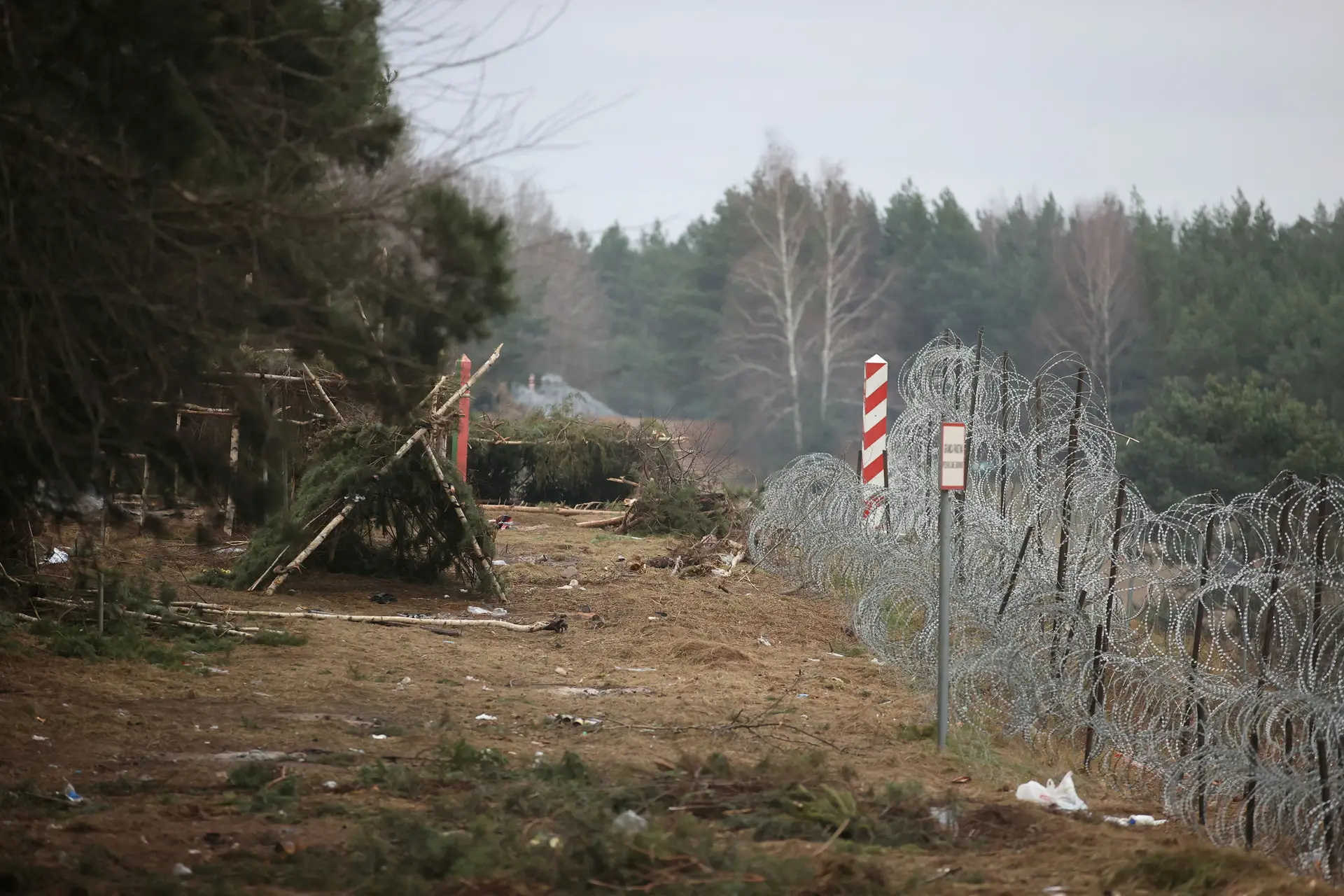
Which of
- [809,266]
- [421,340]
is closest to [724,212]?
[809,266]

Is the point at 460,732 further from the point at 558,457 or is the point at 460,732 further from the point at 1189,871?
the point at 558,457

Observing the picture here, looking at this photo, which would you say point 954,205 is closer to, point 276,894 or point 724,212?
point 724,212

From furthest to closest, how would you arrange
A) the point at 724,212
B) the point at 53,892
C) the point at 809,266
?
the point at 724,212
the point at 809,266
the point at 53,892

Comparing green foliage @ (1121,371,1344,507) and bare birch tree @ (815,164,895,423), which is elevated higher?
bare birch tree @ (815,164,895,423)

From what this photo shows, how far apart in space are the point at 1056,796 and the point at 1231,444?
2318 cm

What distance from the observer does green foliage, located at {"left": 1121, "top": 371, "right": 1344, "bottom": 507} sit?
26.9 metres

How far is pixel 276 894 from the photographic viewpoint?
4887 millimetres

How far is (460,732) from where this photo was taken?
7863 mm

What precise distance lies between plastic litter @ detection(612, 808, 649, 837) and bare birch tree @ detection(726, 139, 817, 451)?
46.8 meters

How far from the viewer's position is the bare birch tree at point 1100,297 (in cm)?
4769

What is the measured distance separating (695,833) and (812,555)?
955 cm

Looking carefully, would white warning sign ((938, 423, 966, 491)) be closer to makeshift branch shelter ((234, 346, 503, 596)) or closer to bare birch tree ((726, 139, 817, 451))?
makeshift branch shelter ((234, 346, 503, 596))

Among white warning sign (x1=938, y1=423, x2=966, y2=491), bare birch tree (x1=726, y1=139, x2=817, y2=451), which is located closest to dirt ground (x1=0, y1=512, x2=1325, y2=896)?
white warning sign (x1=938, y1=423, x2=966, y2=491)

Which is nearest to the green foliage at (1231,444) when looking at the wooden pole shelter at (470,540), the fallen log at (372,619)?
the wooden pole shelter at (470,540)
